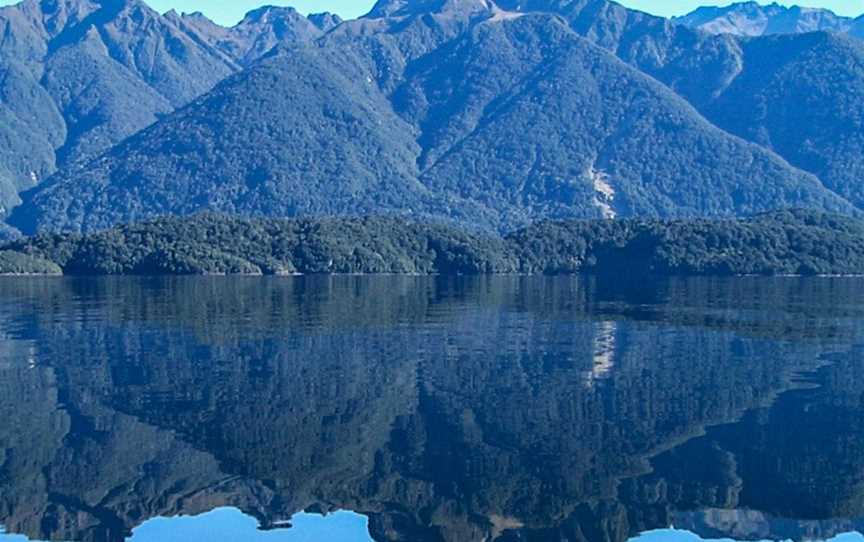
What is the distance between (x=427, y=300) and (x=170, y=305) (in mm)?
32791

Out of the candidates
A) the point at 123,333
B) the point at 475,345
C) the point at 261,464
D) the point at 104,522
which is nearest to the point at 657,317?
the point at 475,345

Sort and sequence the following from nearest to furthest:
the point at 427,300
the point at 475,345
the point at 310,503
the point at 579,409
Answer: the point at 310,503 < the point at 579,409 < the point at 475,345 < the point at 427,300

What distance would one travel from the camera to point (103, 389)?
64.2 m

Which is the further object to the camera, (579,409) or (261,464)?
(579,409)

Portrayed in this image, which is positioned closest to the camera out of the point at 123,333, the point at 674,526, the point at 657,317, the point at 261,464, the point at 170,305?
the point at 674,526

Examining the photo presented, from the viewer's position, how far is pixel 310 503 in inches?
1714

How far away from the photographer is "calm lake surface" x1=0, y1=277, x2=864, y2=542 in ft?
136

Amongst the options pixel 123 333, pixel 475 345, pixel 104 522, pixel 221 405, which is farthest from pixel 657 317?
pixel 104 522

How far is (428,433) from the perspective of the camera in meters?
53.6

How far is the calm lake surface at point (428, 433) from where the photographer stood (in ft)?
136

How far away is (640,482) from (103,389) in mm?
32113

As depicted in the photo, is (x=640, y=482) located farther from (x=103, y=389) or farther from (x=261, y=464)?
(x=103, y=389)

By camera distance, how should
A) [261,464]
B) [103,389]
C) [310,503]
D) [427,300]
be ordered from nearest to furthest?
[310,503] → [261,464] → [103,389] → [427,300]

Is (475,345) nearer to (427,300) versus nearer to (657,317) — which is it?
(657,317)
